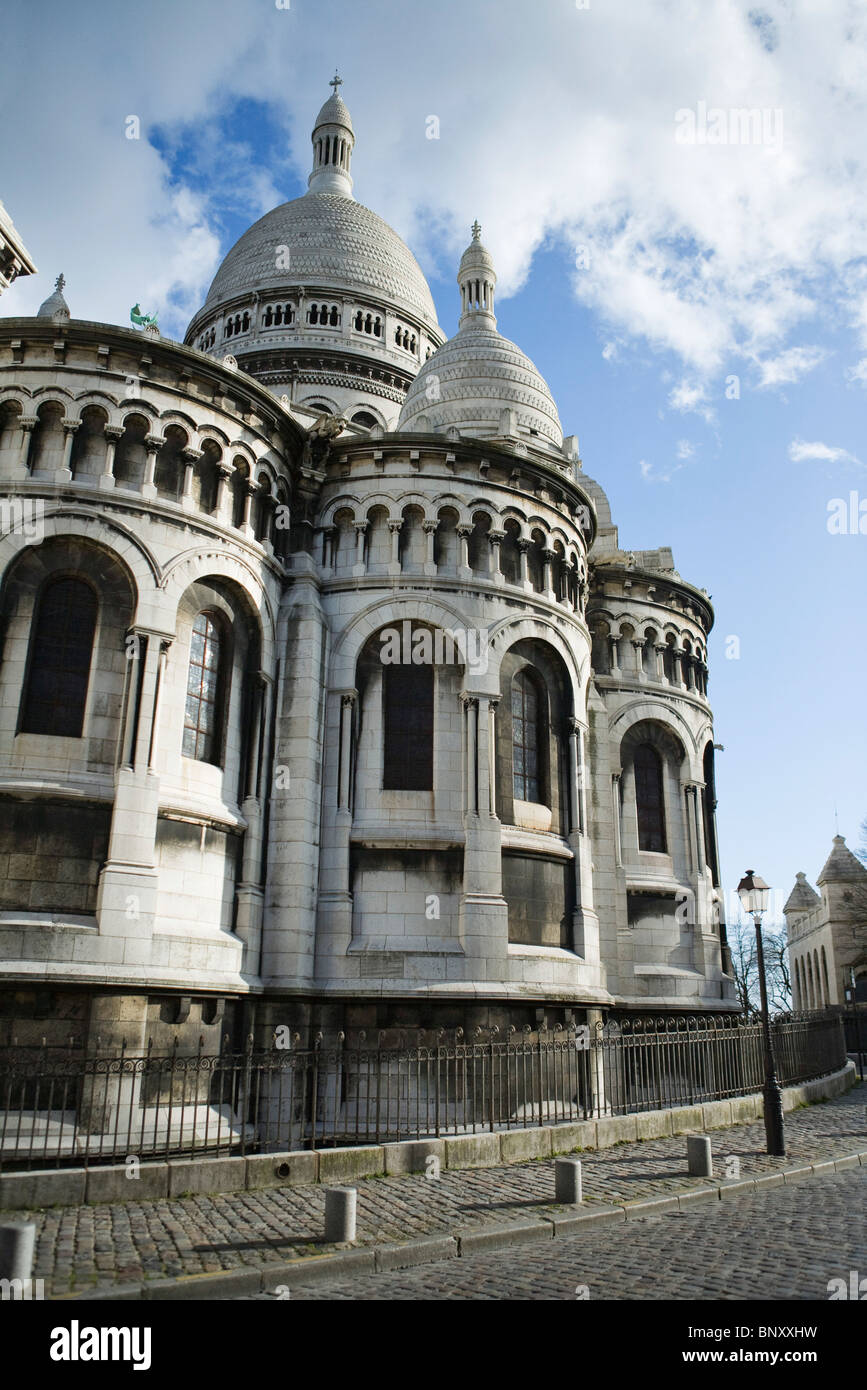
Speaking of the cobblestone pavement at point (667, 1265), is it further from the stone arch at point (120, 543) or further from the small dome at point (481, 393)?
the small dome at point (481, 393)

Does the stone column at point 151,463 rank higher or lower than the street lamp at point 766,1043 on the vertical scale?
higher

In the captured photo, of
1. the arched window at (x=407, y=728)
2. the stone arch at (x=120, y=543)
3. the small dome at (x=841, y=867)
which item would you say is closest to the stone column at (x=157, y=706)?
the stone arch at (x=120, y=543)

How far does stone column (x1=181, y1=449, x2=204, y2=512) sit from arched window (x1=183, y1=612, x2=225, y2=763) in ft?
7.16

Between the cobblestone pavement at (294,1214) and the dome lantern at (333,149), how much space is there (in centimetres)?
4887

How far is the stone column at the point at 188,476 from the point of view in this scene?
808 inches

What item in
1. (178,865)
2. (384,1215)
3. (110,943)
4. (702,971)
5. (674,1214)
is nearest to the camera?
(384,1215)

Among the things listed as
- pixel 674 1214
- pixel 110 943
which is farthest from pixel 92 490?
pixel 674 1214

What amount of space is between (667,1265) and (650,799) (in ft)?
70.7

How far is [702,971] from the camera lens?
95.8 feet

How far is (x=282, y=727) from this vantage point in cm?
2222

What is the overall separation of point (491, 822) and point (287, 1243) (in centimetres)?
1228

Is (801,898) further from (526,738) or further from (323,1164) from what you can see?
(323,1164)
